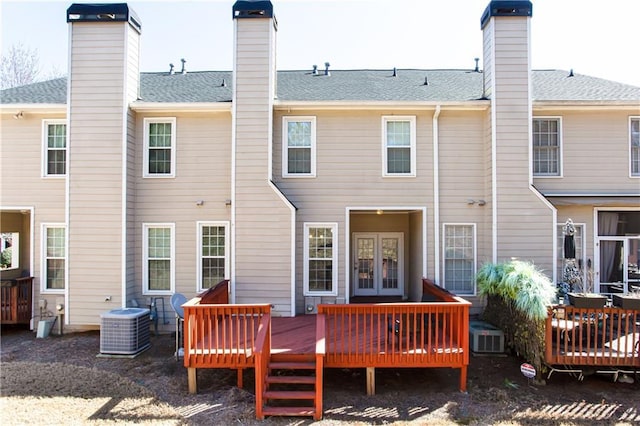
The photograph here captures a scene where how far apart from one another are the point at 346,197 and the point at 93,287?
6.27 meters

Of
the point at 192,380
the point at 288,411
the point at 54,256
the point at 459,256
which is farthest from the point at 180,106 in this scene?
the point at 459,256

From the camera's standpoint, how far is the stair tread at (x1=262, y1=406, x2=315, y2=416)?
5.04 metres

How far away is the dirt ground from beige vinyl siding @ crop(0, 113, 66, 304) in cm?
322

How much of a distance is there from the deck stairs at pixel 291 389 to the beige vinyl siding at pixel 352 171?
3.64 meters

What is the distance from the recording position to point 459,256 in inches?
346

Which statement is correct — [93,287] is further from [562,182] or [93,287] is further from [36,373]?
[562,182]

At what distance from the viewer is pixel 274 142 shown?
28.7 feet

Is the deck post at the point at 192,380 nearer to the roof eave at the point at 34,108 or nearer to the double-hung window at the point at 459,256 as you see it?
the double-hung window at the point at 459,256

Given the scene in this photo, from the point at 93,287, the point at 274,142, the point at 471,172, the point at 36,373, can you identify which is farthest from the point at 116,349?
the point at 471,172

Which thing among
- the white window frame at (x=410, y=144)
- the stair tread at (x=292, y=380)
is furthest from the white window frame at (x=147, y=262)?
the white window frame at (x=410, y=144)

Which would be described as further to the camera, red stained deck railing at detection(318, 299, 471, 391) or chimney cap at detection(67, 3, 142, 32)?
chimney cap at detection(67, 3, 142, 32)

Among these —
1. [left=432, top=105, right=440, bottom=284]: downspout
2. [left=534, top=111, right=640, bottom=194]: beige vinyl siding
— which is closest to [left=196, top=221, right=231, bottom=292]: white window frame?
[left=432, top=105, right=440, bottom=284]: downspout

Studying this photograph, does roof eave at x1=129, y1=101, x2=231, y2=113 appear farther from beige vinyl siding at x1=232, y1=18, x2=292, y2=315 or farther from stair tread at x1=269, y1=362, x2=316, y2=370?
stair tread at x1=269, y1=362, x2=316, y2=370

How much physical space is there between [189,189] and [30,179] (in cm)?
399
